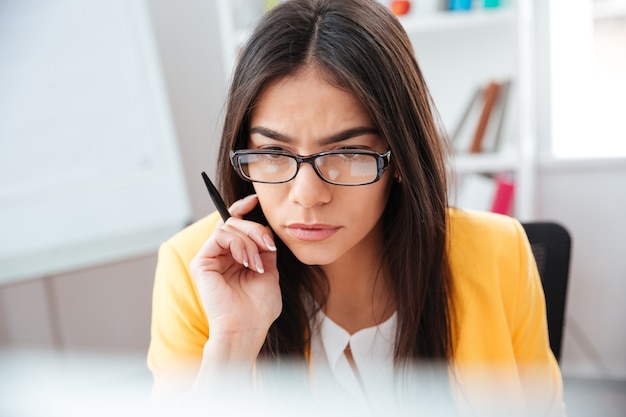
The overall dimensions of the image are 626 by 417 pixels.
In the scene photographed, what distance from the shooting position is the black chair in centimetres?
107

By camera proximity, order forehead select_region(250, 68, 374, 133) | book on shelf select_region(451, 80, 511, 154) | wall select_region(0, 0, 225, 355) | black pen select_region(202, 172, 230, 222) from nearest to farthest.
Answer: forehead select_region(250, 68, 374, 133)
black pen select_region(202, 172, 230, 222)
book on shelf select_region(451, 80, 511, 154)
wall select_region(0, 0, 225, 355)

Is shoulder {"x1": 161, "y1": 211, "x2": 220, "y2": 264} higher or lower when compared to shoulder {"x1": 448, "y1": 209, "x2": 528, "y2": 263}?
higher

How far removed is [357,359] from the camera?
960 millimetres

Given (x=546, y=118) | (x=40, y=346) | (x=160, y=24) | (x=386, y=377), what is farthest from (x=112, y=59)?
(x=546, y=118)

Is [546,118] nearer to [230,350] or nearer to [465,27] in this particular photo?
[465,27]

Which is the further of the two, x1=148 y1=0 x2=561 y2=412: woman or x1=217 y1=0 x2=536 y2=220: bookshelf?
x1=217 y1=0 x2=536 y2=220: bookshelf

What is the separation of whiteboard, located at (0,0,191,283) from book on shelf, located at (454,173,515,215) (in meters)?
0.88

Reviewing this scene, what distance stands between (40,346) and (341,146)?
1797 mm

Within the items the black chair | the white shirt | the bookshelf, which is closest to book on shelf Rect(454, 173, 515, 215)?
the bookshelf

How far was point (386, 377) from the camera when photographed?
94 centimetres

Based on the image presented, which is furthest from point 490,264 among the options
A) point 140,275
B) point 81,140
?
point 140,275

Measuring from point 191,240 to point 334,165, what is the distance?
1.10ft

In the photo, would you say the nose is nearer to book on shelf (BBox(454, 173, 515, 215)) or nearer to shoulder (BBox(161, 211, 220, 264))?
shoulder (BBox(161, 211, 220, 264))

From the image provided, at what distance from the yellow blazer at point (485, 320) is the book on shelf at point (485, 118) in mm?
1002
